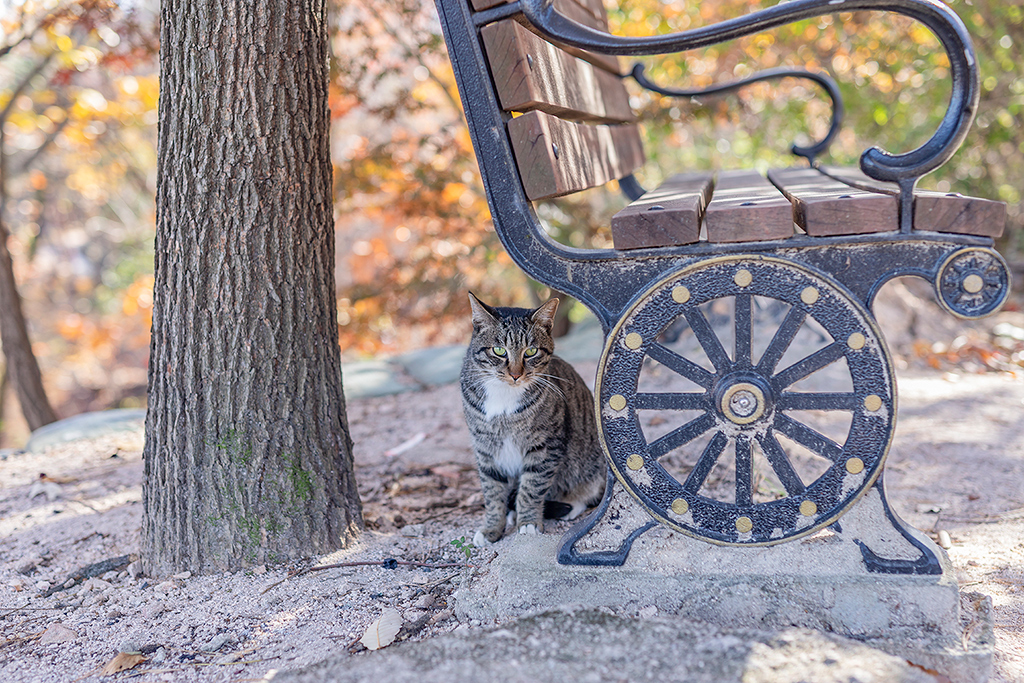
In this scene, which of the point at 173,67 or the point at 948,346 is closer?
the point at 173,67

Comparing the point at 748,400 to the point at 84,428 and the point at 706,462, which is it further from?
the point at 84,428

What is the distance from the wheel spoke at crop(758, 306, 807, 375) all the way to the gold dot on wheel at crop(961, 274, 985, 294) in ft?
1.13

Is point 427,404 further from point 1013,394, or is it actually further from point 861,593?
point 1013,394

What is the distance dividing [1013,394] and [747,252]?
359 cm

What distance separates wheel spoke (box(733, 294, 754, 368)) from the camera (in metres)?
1.84

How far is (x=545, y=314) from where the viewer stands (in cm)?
246

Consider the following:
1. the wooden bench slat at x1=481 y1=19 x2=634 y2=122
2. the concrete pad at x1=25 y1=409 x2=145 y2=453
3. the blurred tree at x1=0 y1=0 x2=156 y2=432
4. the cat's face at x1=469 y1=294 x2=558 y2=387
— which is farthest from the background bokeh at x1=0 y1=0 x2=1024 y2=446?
the cat's face at x1=469 y1=294 x2=558 y2=387

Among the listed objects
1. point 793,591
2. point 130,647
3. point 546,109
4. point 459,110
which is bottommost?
point 793,591

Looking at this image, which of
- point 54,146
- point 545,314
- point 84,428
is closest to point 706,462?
point 545,314

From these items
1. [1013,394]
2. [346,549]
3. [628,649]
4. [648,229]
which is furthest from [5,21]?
[1013,394]

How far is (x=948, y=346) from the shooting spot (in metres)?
5.60

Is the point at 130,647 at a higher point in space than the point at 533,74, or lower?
lower

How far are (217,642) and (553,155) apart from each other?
1.54 metres

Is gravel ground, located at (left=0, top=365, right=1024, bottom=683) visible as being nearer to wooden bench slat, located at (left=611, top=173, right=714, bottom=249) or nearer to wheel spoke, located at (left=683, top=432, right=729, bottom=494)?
wheel spoke, located at (left=683, top=432, right=729, bottom=494)
